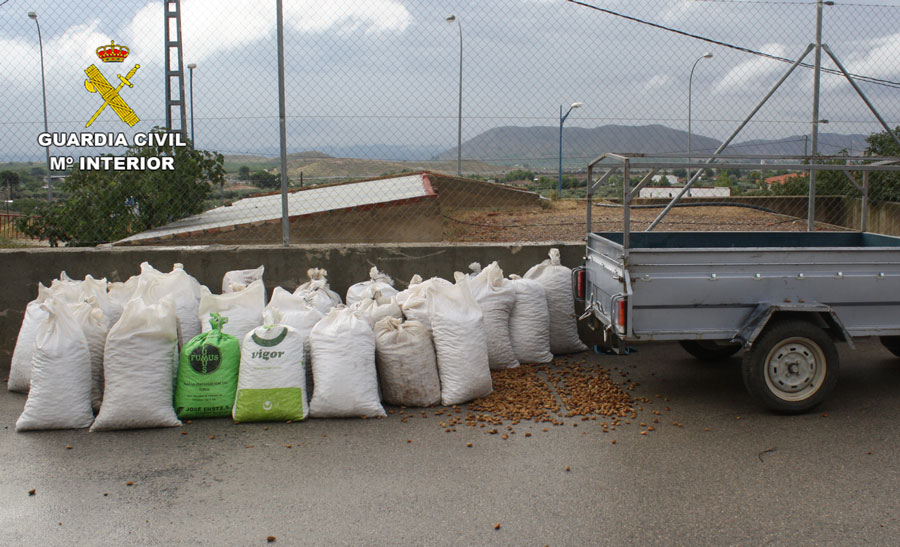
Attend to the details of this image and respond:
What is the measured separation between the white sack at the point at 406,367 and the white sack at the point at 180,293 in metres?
1.38

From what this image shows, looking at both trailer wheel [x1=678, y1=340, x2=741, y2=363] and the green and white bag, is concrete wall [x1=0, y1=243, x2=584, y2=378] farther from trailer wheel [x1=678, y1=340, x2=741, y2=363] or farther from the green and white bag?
the green and white bag

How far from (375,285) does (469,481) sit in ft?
7.89

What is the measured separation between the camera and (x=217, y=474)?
4.18 meters

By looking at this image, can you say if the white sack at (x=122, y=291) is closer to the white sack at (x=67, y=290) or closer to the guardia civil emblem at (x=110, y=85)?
the white sack at (x=67, y=290)

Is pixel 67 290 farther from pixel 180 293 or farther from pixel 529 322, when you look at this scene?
pixel 529 322

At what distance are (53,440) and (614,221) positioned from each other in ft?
35.3

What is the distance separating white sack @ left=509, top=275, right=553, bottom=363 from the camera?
241 inches

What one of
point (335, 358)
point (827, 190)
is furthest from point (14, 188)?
point (827, 190)

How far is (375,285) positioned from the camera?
6.13m

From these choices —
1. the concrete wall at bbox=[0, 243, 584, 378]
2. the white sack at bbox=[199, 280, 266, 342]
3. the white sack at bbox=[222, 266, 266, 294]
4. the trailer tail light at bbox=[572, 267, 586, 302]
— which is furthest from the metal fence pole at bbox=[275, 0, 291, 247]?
the trailer tail light at bbox=[572, 267, 586, 302]

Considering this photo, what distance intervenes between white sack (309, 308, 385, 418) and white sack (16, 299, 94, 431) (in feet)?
4.84

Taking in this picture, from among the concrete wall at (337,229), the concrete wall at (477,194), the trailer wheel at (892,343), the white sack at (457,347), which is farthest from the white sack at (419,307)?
the concrete wall at (477,194)

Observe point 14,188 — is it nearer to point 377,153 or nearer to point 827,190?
point 377,153

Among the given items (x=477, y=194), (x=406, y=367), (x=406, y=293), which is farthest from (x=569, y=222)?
(x=406, y=367)
